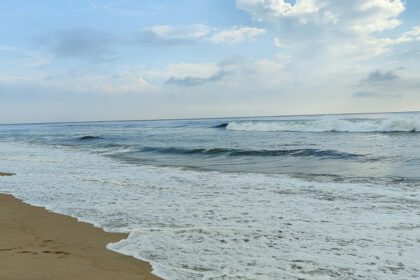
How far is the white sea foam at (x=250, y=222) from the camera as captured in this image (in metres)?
3.96

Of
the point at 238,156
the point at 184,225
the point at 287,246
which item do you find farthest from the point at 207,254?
the point at 238,156

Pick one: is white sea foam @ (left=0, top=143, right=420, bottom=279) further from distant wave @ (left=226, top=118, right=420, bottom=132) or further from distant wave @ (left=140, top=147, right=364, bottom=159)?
distant wave @ (left=226, top=118, right=420, bottom=132)

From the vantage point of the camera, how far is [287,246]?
4.58 metres

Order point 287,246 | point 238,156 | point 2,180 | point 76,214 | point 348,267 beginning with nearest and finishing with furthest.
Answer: point 348,267 → point 287,246 → point 76,214 → point 2,180 → point 238,156

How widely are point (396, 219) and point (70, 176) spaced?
880cm

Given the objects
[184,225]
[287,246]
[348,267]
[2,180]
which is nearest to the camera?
[348,267]

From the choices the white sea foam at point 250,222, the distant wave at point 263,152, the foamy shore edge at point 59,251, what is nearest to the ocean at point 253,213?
the white sea foam at point 250,222

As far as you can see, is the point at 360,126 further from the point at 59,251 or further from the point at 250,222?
the point at 59,251

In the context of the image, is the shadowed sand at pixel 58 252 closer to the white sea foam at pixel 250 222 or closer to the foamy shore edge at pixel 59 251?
the foamy shore edge at pixel 59 251

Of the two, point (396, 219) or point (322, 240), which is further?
point (396, 219)

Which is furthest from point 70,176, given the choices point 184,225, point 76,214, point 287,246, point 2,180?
point 287,246

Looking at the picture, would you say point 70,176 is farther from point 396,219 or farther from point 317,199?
point 396,219

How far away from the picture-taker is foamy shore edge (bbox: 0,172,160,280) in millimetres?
3699

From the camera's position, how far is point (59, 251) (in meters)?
4.37
